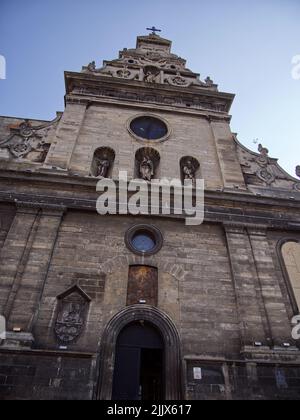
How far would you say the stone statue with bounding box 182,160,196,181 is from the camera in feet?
40.7

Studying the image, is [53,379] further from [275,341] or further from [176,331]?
[275,341]

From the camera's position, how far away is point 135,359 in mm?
7852

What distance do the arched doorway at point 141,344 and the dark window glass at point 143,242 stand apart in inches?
78.0

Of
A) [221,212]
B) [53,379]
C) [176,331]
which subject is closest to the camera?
[53,379]

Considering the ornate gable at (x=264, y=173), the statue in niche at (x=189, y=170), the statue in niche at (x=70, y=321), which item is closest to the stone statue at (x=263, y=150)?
the ornate gable at (x=264, y=173)

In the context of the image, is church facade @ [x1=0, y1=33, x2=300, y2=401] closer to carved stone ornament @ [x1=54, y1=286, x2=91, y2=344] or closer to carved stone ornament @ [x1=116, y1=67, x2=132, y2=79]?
carved stone ornament @ [x1=54, y1=286, x2=91, y2=344]

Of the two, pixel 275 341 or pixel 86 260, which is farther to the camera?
pixel 86 260

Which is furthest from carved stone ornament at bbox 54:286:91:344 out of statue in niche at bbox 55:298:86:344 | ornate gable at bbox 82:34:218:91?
ornate gable at bbox 82:34:218:91

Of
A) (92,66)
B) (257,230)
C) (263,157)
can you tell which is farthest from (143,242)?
(92,66)

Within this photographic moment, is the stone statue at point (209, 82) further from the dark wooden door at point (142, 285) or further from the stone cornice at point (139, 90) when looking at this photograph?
the dark wooden door at point (142, 285)

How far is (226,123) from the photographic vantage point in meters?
14.6

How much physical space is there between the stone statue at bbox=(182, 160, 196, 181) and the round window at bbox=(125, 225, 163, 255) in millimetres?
3299

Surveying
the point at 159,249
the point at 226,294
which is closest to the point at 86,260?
the point at 159,249

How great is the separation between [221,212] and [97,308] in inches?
209
